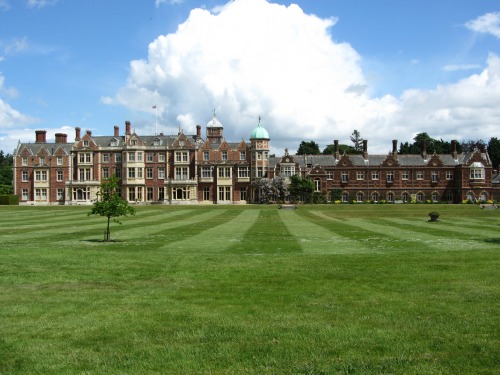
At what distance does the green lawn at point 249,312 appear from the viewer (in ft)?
26.9

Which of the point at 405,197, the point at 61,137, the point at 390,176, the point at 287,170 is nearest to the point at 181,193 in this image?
the point at 287,170

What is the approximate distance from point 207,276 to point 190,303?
3.48 meters

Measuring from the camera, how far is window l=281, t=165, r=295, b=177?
92125mm

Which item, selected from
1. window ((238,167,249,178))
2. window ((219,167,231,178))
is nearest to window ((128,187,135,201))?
window ((219,167,231,178))

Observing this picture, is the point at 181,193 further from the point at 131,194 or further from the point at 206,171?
the point at 131,194

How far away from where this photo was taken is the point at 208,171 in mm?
93062

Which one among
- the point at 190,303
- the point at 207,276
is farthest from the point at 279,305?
the point at 207,276

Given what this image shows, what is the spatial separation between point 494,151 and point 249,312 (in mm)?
147998

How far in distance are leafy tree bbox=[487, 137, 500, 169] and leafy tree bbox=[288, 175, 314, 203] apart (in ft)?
250

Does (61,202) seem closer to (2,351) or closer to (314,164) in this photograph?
(314,164)

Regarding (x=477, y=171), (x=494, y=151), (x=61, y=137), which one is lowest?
(x=477, y=171)

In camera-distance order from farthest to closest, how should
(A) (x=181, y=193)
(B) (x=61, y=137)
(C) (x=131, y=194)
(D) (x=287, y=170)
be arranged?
(B) (x=61, y=137)
(C) (x=131, y=194)
(A) (x=181, y=193)
(D) (x=287, y=170)

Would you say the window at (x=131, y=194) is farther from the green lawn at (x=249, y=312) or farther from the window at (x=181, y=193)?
the green lawn at (x=249, y=312)

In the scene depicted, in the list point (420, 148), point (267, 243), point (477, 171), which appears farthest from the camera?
point (420, 148)
